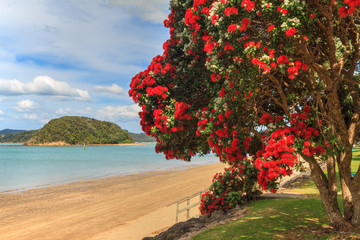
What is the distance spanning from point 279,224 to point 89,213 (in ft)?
48.3

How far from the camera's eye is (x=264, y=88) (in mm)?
7094

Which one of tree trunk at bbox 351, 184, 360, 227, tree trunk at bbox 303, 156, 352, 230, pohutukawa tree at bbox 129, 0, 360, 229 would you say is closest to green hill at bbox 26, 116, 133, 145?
pohutukawa tree at bbox 129, 0, 360, 229

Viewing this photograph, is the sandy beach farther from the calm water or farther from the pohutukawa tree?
the calm water

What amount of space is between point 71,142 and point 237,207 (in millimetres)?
183940

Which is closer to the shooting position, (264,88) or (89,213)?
(264,88)

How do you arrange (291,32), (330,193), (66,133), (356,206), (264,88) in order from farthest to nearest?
(66,133)
(330,193)
(356,206)
(264,88)
(291,32)

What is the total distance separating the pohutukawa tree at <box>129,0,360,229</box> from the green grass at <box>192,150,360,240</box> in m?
1.07

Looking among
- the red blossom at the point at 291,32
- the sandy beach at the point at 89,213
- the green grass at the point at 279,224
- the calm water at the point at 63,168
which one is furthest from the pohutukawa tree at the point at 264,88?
the calm water at the point at 63,168

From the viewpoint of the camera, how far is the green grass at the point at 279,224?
829 centimetres

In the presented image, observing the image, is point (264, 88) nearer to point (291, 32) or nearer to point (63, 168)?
point (291, 32)

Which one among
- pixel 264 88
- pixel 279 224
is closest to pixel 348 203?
pixel 279 224

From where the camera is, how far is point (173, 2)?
8.93 meters

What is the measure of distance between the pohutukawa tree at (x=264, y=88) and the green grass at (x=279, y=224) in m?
1.07

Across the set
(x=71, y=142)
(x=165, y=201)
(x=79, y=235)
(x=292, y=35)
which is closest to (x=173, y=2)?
(x=292, y=35)
